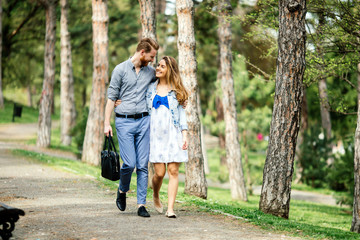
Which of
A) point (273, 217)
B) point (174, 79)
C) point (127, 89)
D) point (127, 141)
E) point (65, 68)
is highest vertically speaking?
point (65, 68)

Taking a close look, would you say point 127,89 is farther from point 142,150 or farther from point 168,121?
point 142,150

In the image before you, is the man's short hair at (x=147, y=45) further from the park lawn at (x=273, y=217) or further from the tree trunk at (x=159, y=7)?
the tree trunk at (x=159, y=7)

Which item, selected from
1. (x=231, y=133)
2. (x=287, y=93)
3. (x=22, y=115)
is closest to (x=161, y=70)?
(x=287, y=93)

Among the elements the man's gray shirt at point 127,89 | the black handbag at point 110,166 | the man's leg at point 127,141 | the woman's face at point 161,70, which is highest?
the woman's face at point 161,70

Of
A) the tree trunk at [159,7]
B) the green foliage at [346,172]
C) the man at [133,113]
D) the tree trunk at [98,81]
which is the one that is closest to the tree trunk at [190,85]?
the man at [133,113]

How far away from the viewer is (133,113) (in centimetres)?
697

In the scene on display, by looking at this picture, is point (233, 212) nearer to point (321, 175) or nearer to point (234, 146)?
point (234, 146)

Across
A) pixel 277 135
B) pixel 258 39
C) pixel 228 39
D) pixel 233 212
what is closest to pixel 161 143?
pixel 233 212

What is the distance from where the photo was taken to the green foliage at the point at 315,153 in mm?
26641

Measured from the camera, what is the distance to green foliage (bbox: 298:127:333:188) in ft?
87.4

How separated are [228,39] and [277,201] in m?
10.2

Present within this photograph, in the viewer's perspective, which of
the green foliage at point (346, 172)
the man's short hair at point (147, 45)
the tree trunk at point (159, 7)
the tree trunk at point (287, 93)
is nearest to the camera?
the man's short hair at point (147, 45)

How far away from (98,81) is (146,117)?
10046mm

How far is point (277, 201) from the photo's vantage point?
905cm
